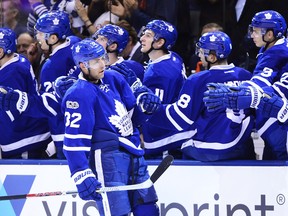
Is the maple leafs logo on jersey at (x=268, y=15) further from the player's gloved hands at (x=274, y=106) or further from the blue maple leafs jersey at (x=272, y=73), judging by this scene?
the player's gloved hands at (x=274, y=106)

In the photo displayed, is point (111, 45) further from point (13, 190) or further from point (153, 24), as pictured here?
point (13, 190)

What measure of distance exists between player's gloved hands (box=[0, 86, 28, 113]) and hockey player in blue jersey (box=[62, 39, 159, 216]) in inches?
41.5

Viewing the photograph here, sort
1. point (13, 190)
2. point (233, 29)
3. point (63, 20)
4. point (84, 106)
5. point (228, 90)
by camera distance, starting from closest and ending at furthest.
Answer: point (84, 106), point (228, 90), point (13, 190), point (63, 20), point (233, 29)

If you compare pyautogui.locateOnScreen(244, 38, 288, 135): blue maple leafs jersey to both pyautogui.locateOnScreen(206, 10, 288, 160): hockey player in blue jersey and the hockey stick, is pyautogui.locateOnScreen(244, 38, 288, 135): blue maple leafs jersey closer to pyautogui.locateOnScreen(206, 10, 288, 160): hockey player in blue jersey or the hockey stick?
pyautogui.locateOnScreen(206, 10, 288, 160): hockey player in blue jersey

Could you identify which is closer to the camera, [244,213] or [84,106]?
[84,106]

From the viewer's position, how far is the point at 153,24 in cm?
720

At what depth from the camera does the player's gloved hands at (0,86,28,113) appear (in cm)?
683

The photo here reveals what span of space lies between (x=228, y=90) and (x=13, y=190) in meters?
1.72

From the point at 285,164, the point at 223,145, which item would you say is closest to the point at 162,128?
the point at 223,145

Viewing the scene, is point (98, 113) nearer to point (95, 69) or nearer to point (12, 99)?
point (95, 69)

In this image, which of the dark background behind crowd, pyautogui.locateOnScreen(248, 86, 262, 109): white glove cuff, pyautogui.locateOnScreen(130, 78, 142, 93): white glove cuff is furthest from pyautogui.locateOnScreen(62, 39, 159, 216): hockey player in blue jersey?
the dark background behind crowd

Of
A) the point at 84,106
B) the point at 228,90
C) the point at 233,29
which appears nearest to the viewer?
the point at 84,106

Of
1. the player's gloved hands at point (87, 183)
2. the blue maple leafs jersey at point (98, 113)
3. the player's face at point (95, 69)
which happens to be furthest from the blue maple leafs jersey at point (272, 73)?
the player's gloved hands at point (87, 183)

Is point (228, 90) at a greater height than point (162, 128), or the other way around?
point (228, 90)
